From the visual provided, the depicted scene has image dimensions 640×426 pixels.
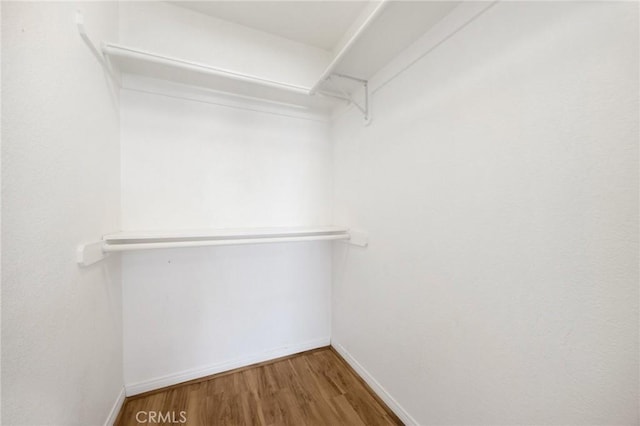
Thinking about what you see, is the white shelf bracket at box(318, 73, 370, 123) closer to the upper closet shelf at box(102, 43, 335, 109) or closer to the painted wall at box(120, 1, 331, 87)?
the upper closet shelf at box(102, 43, 335, 109)

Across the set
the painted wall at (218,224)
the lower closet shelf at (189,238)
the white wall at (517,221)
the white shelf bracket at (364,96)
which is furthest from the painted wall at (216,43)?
the lower closet shelf at (189,238)

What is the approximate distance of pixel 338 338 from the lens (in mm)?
1944

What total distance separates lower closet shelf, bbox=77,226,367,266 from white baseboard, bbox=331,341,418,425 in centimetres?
92

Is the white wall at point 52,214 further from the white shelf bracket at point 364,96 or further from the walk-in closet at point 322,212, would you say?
the white shelf bracket at point 364,96

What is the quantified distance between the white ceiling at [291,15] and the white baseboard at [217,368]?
99.9 inches

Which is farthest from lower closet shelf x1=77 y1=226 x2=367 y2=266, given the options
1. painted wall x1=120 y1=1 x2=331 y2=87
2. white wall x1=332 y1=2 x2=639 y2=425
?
painted wall x1=120 y1=1 x2=331 y2=87

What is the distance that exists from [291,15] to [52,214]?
1784mm

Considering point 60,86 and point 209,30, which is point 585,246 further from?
point 209,30

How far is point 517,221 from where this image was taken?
2.68 ft

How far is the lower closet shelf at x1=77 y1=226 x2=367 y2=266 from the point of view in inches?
42.5

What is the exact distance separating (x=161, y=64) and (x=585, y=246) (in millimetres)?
2037

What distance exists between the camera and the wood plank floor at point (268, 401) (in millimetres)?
1324

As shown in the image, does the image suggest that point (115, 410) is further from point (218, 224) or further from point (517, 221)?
point (517, 221)

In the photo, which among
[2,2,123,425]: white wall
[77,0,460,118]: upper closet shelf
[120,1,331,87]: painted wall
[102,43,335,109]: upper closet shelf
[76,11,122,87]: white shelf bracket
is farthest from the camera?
[120,1,331,87]: painted wall
